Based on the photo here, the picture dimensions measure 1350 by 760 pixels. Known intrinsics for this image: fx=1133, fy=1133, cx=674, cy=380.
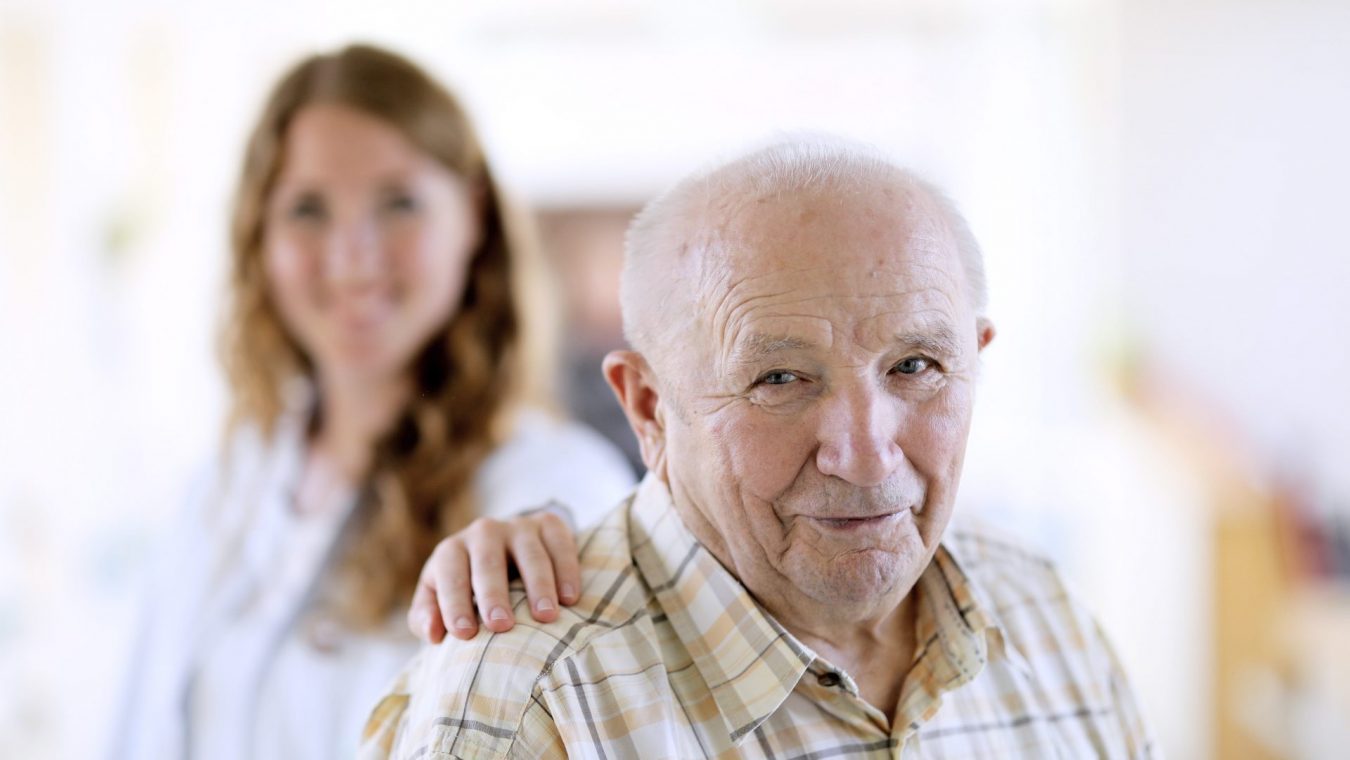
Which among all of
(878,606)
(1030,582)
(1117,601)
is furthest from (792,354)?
(1117,601)

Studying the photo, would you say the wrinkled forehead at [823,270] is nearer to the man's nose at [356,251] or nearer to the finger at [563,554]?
the finger at [563,554]

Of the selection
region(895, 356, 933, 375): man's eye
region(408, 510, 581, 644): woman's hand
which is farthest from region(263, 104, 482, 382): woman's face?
region(895, 356, 933, 375): man's eye

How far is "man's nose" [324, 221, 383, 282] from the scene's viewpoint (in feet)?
5.25

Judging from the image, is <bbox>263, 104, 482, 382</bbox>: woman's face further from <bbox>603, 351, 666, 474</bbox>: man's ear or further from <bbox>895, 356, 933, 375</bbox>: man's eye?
<bbox>895, 356, 933, 375</bbox>: man's eye

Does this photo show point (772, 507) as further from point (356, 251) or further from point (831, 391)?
point (356, 251)

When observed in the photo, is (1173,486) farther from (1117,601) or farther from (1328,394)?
(1328,394)

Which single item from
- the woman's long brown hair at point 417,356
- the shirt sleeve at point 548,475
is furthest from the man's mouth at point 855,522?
the woman's long brown hair at point 417,356

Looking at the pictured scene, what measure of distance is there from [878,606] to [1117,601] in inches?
143

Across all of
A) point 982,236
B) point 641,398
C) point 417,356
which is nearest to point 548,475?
point 417,356

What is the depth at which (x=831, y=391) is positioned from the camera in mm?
864

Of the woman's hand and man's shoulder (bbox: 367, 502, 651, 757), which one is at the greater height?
the woman's hand

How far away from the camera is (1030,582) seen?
3.75 ft

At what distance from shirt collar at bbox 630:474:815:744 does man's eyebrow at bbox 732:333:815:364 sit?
0.19m

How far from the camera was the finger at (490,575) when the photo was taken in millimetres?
904
